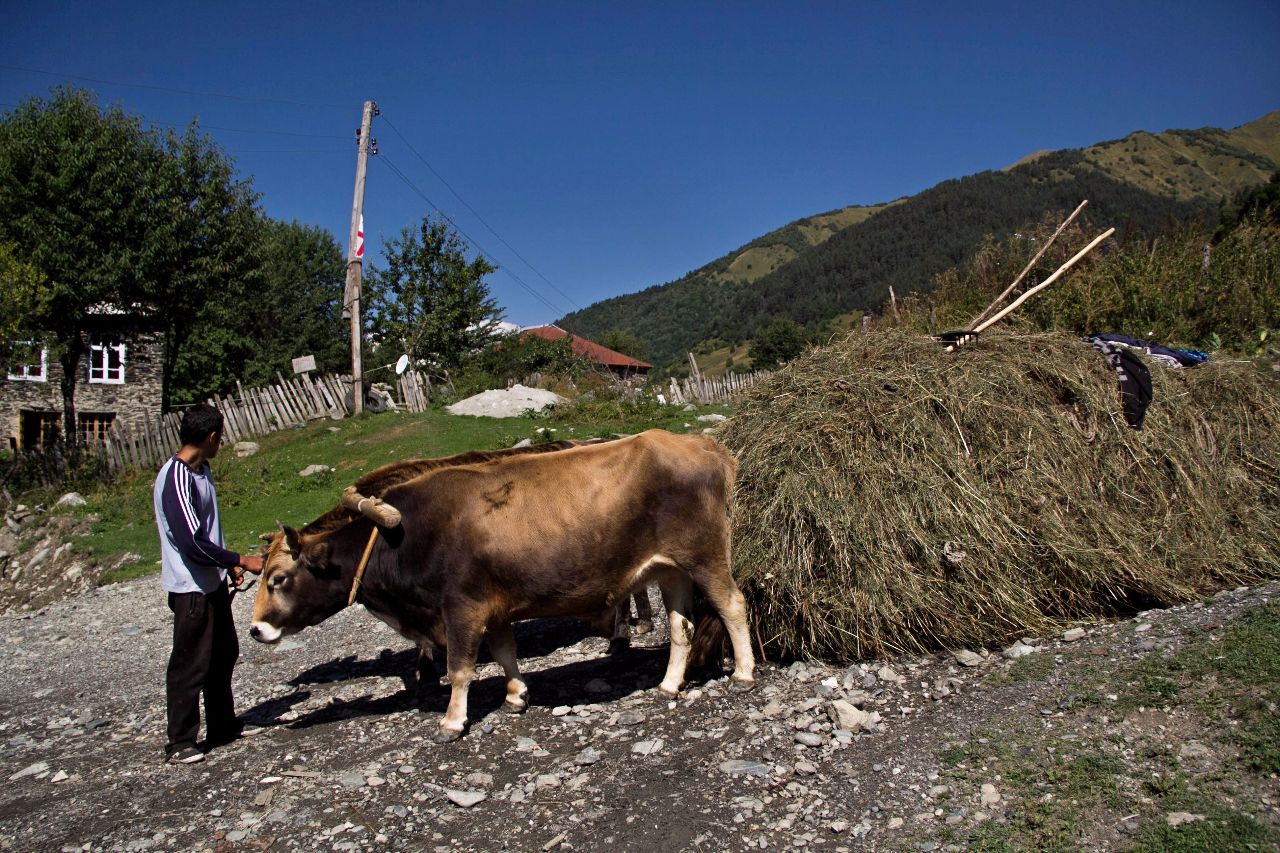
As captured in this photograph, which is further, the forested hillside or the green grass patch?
the forested hillside

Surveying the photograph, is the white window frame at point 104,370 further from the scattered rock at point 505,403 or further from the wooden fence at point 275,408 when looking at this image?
the scattered rock at point 505,403

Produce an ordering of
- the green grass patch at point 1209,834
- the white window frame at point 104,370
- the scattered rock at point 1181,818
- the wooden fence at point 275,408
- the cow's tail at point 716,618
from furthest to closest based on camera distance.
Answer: the white window frame at point 104,370 < the wooden fence at point 275,408 < the cow's tail at point 716,618 < the scattered rock at point 1181,818 < the green grass patch at point 1209,834

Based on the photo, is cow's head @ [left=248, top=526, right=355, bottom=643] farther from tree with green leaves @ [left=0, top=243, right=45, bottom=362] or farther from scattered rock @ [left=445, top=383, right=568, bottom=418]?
scattered rock @ [left=445, top=383, right=568, bottom=418]

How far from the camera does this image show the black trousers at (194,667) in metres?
5.32

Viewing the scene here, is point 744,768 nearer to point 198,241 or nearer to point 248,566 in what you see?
point 248,566

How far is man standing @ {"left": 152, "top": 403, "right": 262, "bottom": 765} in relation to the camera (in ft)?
17.4

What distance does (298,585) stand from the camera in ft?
19.6

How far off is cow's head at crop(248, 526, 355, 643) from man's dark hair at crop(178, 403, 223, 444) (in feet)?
3.06

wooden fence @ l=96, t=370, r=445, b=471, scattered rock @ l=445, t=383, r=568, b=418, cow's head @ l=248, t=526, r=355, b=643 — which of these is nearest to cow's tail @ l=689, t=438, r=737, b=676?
cow's head @ l=248, t=526, r=355, b=643

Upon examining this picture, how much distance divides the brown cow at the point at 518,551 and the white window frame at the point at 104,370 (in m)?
31.9

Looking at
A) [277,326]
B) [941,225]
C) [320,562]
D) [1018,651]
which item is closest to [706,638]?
[1018,651]

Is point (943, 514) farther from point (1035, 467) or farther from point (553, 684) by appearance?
point (553, 684)

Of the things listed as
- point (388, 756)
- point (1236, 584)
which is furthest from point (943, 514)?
point (388, 756)

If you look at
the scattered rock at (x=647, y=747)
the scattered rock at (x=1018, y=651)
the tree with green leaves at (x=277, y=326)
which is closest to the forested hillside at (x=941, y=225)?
the tree with green leaves at (x=277, y=326)
